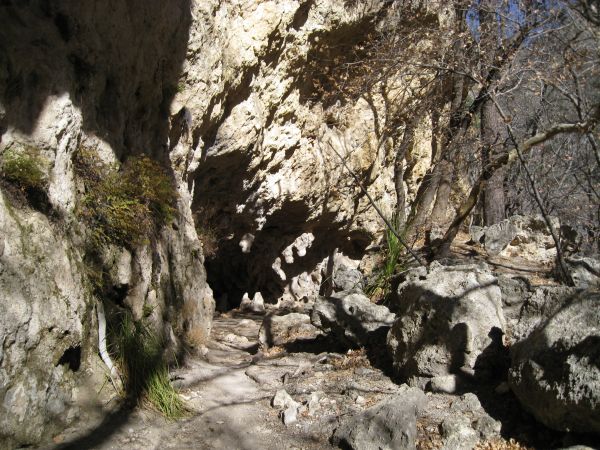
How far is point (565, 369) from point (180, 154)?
4226mm

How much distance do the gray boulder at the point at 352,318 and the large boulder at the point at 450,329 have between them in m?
0.59

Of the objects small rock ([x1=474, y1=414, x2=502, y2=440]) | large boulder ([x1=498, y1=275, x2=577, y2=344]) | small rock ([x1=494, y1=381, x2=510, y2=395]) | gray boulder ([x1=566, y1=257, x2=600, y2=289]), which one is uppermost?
gray boulder ([x1=566, y1=257, x2=600, y2=289])

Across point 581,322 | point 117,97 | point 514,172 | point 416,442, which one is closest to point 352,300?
point 416,442

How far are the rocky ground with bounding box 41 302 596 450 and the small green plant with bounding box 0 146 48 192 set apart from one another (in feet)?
5.15

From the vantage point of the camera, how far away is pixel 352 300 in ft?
19.3

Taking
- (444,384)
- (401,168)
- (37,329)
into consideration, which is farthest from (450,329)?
(401,168)

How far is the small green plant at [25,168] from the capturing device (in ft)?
11.6

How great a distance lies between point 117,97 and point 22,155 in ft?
4.88

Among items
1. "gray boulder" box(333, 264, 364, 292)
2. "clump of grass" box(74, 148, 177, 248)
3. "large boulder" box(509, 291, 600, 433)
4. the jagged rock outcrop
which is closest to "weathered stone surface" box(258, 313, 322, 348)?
the jagged rock outcrop

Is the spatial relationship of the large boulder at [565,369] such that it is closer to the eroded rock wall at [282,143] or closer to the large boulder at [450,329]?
the large boulder at [450,329]

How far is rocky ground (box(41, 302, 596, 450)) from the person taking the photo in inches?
143

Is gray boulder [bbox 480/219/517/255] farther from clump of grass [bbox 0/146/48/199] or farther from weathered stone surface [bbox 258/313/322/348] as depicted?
clump of grass [bbox 0/146/48/199]

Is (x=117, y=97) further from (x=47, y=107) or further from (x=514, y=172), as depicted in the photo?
(x=514, y=172)

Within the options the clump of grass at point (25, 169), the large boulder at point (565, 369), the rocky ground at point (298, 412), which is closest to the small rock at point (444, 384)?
the rocky ground at point (298, 412)
